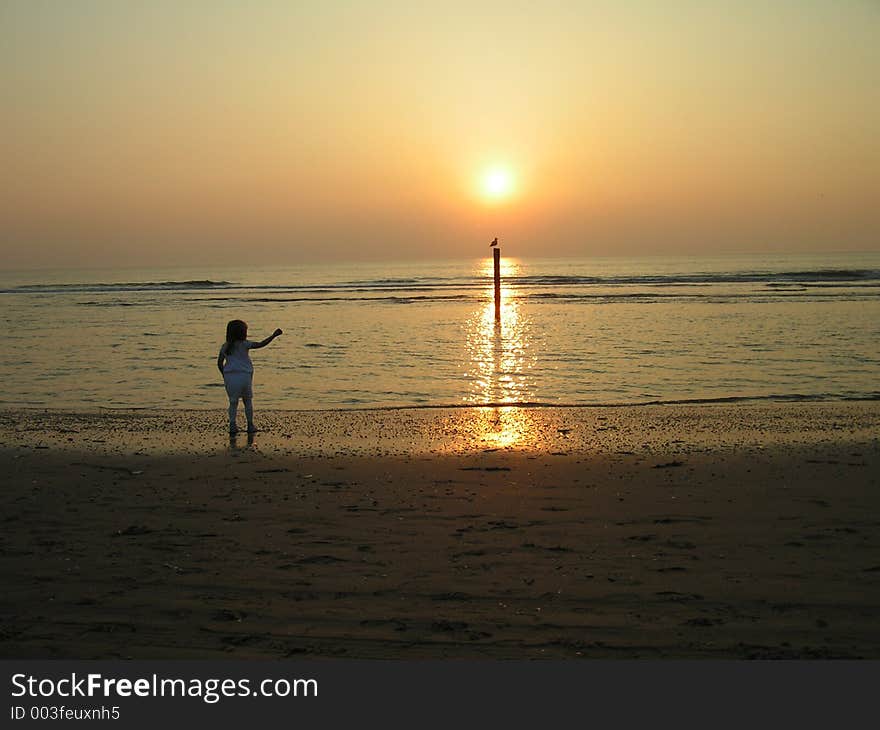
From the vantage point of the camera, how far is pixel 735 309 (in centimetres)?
3644

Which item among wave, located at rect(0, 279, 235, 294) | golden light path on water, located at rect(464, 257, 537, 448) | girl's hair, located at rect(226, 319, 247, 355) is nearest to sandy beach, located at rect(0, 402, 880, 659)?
golden light path on water, located at rect(464, 257, 537, 448)

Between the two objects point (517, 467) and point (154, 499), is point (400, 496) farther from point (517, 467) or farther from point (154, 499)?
point (154, 499)

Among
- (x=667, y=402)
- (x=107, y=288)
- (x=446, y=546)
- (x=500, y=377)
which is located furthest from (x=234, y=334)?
(x=107, y=288)

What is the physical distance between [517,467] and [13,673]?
18.6 feet

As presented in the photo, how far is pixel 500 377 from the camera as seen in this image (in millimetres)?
17422

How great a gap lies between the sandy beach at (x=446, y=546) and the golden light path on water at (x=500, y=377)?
2.17ft

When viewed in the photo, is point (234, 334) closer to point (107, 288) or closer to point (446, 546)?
point (446, 546)

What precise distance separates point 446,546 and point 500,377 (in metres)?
11.3

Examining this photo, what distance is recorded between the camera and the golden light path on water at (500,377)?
11.7 metres

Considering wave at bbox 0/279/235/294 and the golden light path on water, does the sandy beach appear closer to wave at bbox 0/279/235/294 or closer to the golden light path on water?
the golden light path on water

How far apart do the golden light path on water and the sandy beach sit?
2.17 feet

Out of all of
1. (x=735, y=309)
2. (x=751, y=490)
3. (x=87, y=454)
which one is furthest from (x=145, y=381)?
(x=735, y=309)

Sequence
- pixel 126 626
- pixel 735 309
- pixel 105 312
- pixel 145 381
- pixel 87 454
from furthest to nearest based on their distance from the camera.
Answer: pixel 105 312 → pixel 735 309 → pixel 145 381 → pixel 87 454 → pixel 126 626

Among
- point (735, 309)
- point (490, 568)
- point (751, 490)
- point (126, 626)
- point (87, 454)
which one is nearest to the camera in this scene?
point (126, 626)
